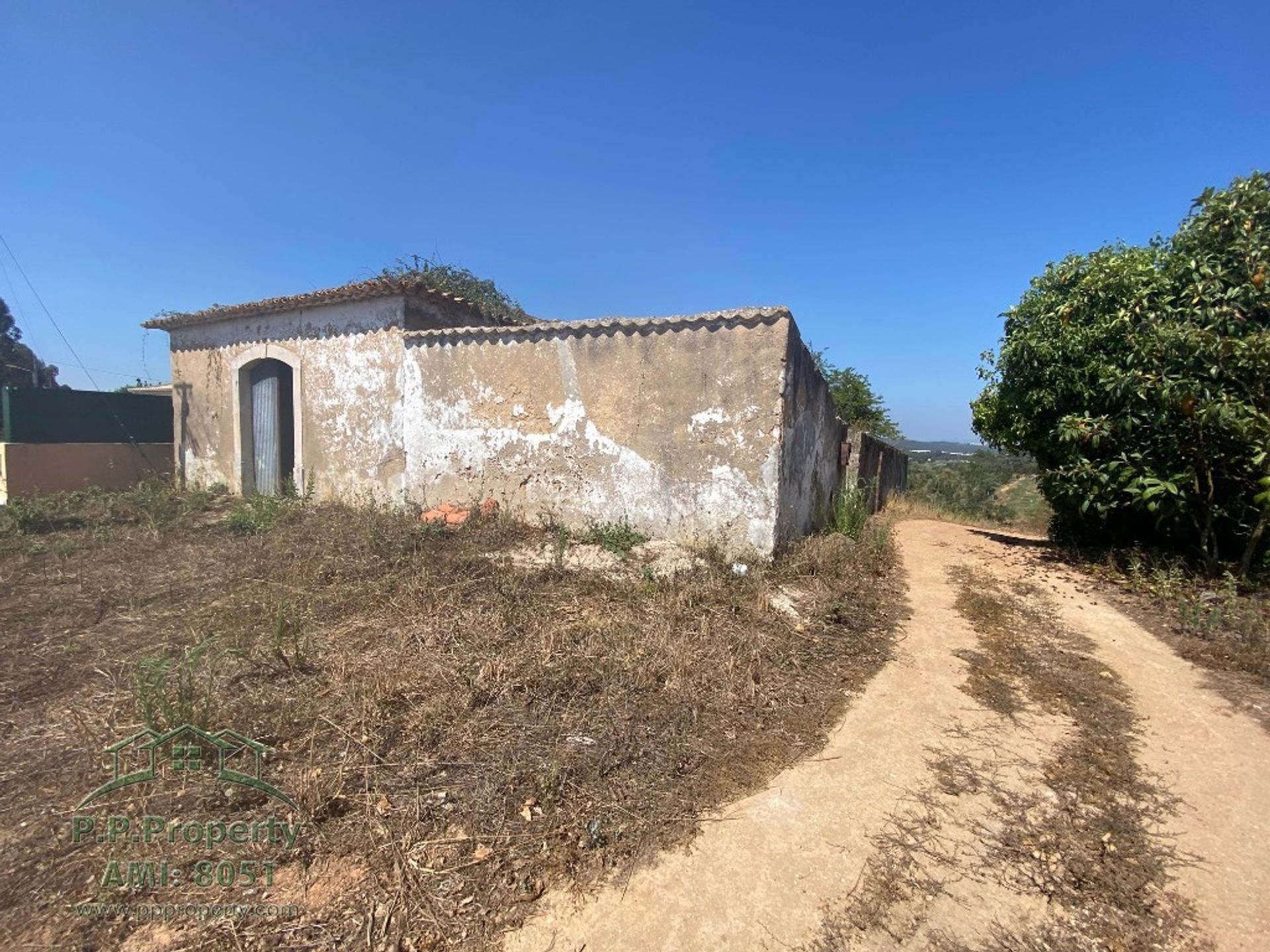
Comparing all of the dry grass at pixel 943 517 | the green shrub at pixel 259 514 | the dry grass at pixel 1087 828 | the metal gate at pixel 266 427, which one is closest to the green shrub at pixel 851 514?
the dry grass at pixel 943 517

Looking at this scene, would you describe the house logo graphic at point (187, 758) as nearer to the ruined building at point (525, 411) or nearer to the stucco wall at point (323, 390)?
the ruined building at point (525, 411)

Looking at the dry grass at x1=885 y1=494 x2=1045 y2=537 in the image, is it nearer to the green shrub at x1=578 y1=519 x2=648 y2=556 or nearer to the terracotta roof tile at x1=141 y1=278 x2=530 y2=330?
the green shrub at x1=578 y1=519 x2=648 y2=556

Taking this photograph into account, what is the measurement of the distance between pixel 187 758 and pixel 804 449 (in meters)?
6.65

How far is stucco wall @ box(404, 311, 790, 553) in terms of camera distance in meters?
6.24


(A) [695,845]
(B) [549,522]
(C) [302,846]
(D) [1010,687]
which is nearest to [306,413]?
(B) [549,522]

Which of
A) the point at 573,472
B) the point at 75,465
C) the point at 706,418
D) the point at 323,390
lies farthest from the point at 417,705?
the point at 75,465

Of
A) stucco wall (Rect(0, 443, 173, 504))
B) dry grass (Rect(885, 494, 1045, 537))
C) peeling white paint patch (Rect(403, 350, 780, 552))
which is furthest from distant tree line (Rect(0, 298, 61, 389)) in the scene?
dry grass (Rect(885, 494, 1045, 537))

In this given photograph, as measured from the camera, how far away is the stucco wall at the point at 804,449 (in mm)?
6324

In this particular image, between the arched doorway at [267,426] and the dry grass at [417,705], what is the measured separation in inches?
146

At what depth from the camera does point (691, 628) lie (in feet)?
14.5

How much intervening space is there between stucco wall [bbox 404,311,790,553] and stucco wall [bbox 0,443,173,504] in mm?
6355

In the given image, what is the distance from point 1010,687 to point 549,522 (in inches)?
201

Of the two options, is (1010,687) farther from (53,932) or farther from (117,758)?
(117,758)

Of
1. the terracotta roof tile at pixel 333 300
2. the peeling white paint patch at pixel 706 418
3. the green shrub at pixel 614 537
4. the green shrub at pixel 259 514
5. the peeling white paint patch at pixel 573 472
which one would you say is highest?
the terracotta roof tile at pixel 333 300
